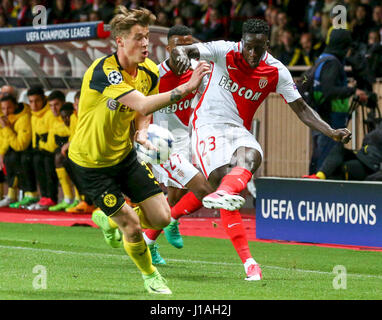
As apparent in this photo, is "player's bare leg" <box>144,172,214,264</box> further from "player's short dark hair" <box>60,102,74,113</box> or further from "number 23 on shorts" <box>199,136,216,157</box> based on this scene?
"player's short dark hair" <box>60,102,74,113</box>

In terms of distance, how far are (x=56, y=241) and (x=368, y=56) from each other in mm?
6339

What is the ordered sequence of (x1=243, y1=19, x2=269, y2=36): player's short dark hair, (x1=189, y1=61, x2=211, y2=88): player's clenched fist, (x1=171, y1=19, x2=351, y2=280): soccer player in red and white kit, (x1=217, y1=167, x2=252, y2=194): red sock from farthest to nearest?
(x1=171, y1=19, x2=351, y2=280): soccer player in red and white kit
(x1=243, y1=19, x2=269, y2=36): player's short dark hair
(x1=217, y1=167, x2=252, y2=194): red sock
(x1=189, y1=61, x2=211, y2=88): player's clenched fist

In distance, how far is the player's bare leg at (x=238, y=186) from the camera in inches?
330

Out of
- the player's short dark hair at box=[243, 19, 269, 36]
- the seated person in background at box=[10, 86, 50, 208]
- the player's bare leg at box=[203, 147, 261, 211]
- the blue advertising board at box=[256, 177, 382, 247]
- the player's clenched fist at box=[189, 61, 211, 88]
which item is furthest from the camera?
the seated person in background at box=[10, 86, 50, 208]

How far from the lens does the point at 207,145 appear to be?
8.95m

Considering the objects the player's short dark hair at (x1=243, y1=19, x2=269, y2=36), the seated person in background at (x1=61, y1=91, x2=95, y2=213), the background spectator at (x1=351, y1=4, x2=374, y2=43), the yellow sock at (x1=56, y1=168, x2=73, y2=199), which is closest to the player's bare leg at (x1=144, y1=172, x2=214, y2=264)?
the player's short dark hair at (x1=243, y1=19, x2=269, y2=36)

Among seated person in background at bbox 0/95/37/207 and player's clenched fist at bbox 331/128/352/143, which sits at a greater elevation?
player's clenched fist at bbox 331/128/352/143

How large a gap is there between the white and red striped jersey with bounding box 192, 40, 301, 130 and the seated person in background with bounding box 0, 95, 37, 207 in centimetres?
825

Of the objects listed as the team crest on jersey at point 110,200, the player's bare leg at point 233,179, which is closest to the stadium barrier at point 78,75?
the player's bare leg at point 233,179

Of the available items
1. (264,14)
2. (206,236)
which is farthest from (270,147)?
(206,236)

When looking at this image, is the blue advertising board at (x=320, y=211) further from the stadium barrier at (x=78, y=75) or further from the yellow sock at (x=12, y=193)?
the yellow sock at (x=12, y=193)

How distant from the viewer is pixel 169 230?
10383 mm

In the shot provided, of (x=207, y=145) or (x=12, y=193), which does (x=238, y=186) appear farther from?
(x=12, y=193)

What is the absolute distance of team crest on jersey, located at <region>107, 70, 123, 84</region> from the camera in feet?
24.0
